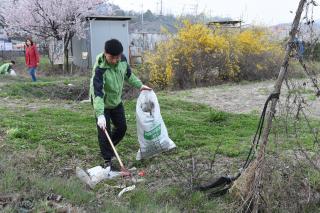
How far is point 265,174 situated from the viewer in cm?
410

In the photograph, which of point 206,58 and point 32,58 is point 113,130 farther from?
point 32,58

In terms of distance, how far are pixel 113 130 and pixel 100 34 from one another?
1670 centimetres

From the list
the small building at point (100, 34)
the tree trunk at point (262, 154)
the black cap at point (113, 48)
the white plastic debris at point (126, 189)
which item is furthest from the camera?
the small building at point (100, 34)

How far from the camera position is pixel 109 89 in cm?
511

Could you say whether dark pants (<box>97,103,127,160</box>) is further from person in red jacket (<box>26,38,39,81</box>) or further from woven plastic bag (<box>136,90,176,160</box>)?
person in red jacket (<box>26,38,39,81</box>)

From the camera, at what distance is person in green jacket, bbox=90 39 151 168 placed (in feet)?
15.8

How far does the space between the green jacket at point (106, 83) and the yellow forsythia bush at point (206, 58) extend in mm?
9626

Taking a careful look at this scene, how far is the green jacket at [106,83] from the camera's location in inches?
192

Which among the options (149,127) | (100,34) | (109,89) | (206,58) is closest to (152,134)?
(149,127)

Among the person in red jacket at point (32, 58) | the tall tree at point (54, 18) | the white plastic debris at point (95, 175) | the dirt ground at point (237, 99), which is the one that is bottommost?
the dirt ground at point (237, 99)

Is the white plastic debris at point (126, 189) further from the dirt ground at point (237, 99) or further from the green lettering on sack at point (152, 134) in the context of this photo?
the dirt ground at point (237, 99)

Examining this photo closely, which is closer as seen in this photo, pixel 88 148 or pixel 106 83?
pixel 106 83

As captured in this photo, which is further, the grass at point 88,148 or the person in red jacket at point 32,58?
the person in red jacket at point 32,58

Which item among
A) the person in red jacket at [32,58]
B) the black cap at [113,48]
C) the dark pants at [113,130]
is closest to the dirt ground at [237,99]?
the dark pants at [113,130]
